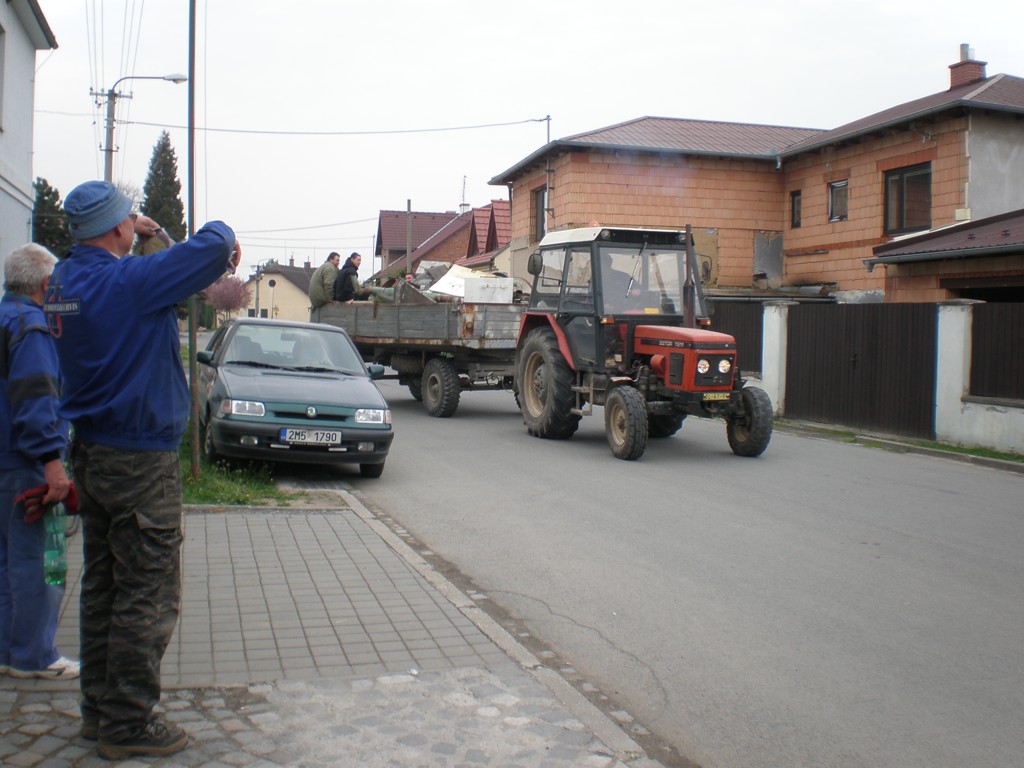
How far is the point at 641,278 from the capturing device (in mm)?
13078

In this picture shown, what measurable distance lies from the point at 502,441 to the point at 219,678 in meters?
9.20

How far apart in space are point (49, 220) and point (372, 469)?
4344cm

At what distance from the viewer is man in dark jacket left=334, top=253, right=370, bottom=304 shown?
63.3ft

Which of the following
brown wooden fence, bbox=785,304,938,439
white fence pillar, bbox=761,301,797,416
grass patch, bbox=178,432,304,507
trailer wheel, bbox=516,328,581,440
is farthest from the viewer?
white fence pillar, bbox=761,301,797,416

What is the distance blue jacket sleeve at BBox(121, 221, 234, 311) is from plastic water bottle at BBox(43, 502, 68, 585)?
1112mm

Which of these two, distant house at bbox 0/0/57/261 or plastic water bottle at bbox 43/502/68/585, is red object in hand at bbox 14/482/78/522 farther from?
distant house at bbox 0/0/57/261

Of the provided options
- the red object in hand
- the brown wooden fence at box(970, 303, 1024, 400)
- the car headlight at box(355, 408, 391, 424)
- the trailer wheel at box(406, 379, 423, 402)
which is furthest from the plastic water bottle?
the trailer wheel at box(406, 379, 423, 402)

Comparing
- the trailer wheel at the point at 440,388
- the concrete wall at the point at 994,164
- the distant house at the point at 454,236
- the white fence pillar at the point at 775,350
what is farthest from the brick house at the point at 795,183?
the distant house at the point at 454,236

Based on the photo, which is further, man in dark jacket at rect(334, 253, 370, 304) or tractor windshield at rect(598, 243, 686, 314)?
man in dark jacket at rect(334, 253, 370, 304)

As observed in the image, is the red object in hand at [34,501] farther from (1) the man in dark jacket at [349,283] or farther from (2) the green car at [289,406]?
(1) the man in dark jacket at [349,283]

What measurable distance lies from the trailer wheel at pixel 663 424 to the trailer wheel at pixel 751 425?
1.24 m

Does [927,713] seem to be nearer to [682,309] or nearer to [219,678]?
[219,678]

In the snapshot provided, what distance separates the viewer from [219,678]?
445 centimetres

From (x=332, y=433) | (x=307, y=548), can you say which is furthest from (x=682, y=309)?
(x=307, y=548)
